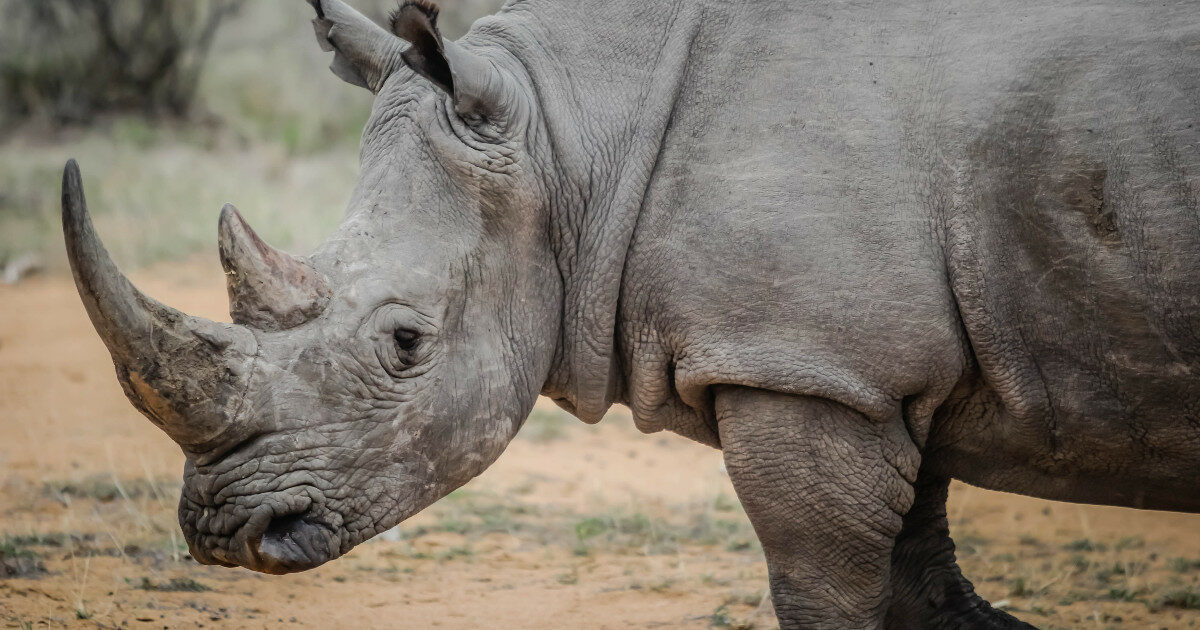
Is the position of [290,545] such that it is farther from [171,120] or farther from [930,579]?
[171,120]

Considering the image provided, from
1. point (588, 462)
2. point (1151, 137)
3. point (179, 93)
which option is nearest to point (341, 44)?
point (1151, 137)

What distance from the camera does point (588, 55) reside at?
3908mm

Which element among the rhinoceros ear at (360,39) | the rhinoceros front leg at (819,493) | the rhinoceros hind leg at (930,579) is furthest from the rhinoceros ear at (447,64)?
the rhinoceros hind leg at (930,579)

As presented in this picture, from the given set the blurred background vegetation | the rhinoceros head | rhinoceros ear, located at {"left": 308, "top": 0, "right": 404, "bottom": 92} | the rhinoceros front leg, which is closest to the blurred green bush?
the blurred background vegetation

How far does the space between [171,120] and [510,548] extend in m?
10.8

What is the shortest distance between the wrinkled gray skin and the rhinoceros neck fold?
0.04 ft

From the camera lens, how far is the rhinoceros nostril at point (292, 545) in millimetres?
3336

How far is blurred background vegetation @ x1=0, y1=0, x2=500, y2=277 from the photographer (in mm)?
11266

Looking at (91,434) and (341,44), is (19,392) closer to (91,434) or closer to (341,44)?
(91,434)

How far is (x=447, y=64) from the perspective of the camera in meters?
3.56

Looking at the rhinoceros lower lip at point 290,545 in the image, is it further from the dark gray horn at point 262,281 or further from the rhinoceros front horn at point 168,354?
the dark gray horn at point 262,281

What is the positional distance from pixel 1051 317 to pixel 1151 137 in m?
0.56

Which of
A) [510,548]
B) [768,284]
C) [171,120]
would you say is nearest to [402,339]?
[768,284]

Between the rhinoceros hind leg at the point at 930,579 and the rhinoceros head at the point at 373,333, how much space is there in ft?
5.33
